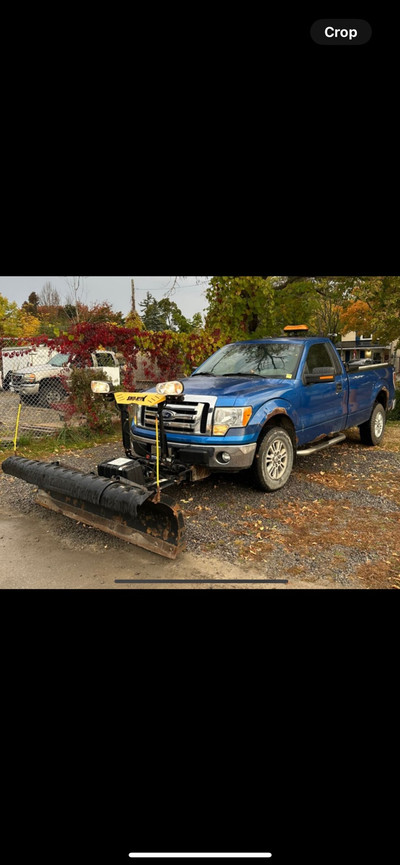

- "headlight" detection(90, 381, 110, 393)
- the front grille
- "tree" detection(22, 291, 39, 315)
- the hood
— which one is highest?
"tree" detection(22, 291, 39, 315)

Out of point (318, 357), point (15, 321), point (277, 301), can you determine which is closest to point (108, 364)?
point (277, 301)

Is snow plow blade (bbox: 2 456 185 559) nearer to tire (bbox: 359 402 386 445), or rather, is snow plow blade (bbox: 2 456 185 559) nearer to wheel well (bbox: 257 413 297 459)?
wheel well (bbox: 257 413 297 459)

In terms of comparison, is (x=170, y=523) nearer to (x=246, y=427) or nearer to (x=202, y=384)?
(x=246, y=427)

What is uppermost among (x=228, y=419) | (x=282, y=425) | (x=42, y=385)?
(x=42, y=385)

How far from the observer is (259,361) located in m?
6.28

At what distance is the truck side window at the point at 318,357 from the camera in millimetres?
6273

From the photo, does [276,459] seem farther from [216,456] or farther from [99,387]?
[99,387]

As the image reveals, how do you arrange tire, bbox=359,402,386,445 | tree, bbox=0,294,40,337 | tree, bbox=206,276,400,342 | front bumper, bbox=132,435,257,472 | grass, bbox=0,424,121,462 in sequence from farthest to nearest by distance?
tree, bbox=0,294,40,337 < tree, bbox=206,276,400,342 < tire, bbox=359,402,386,445 < grass, bbox=0,424,121,462 < front bumper, bbox=132,435,257,472

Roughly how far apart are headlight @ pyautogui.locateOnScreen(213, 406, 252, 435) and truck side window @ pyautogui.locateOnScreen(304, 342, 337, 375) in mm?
1649

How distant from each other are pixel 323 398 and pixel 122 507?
3.64 m

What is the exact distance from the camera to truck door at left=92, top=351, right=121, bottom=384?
862 cm

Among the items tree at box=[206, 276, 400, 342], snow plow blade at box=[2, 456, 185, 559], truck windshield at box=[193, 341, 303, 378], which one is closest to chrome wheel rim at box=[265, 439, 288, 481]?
truck windshield at box=[193, 341, 303, 378]

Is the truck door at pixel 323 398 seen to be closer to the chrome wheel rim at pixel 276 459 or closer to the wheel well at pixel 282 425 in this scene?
the wheel well at pixel 282 425

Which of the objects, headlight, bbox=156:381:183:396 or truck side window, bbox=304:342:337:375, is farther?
truck side window, bbox=304:342:337:375
